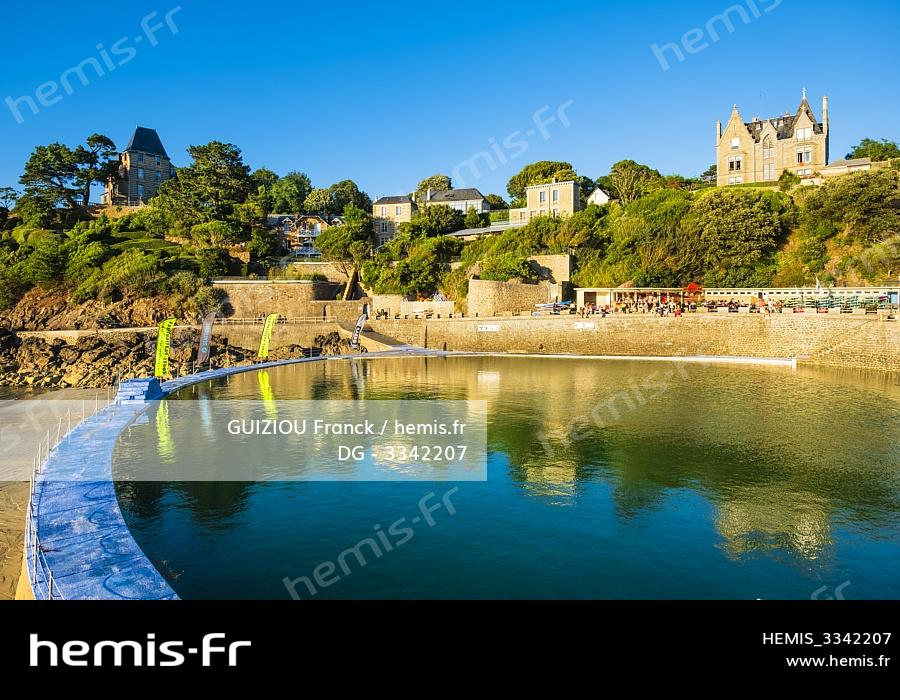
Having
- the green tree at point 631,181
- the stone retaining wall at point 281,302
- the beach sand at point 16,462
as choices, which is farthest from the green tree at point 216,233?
the green tree at point 631,181

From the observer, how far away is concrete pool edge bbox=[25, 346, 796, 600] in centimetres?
857

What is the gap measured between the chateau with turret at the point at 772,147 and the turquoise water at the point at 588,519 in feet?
149

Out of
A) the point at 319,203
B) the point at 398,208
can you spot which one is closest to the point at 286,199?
the point at 319,203

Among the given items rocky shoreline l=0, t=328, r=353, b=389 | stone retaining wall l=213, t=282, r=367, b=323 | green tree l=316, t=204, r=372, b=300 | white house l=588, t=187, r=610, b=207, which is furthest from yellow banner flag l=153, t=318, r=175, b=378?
white house l=588, t=187, r=610, b=207

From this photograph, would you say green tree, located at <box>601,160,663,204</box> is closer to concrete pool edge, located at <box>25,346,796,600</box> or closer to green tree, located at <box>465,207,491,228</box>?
green tree, located at <box>465,207,491,228</box>

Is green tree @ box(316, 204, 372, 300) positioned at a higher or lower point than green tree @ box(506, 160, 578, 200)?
lower

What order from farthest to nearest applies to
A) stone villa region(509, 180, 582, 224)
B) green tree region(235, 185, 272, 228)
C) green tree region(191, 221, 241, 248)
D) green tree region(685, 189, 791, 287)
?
green tree region(235, 185, 272, 228)
green tree region(191, 221, 241, 248)
stone villa region(509, 180, 582, 224)
green tree region(685, 189, 791, 287)

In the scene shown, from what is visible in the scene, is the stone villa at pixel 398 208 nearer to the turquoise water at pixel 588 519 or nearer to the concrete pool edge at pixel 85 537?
the turquoise water at pixel 588 519

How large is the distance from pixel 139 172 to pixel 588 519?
8471 cm

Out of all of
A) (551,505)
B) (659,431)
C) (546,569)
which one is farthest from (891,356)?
(546,569)

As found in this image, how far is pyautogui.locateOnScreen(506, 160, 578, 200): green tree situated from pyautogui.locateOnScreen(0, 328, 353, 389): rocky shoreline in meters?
38.1

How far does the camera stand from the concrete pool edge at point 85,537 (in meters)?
8.57

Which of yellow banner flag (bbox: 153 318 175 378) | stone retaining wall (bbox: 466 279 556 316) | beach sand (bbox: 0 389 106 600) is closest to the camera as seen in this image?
beach sand (bbox: 0 389 106 600)

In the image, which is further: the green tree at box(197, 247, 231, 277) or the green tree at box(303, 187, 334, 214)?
the green tree at box(303, 187, 334, 214)
